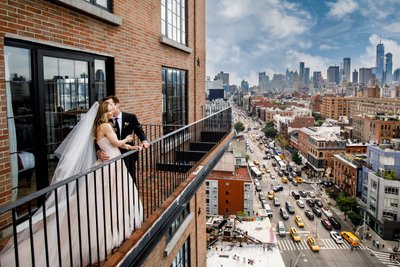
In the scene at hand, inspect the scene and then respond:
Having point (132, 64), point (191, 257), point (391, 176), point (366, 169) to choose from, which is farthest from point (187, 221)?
point (366, 169)

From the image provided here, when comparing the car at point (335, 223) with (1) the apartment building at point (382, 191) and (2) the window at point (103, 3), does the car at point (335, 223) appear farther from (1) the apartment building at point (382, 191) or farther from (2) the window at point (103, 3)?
(2) the window at point (103, 3)

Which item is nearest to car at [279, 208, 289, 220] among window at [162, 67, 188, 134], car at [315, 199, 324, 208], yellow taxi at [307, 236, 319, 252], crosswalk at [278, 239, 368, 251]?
car at [315, 199, 324, 208]

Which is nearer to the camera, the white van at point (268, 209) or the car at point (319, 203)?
the white van at point (268, 209)

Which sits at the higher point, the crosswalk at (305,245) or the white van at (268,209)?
the white van at (268,209)

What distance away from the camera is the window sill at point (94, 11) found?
4868 millimetres

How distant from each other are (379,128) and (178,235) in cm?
7449

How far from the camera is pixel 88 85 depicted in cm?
573

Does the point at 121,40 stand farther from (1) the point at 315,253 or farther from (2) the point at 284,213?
(2) the point at 284,213

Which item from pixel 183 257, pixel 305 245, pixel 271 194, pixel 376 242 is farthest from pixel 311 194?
pixel 183 257

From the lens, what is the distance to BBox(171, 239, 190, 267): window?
8673mm

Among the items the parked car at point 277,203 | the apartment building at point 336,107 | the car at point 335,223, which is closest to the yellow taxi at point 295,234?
the car at point 335,223

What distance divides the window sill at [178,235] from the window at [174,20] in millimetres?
5175

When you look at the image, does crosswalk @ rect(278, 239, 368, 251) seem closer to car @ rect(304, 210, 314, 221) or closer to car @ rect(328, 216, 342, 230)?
car @ rect(328, 216, 342, 230)

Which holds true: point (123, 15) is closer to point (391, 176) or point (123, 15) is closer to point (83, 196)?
point (83, 196)
